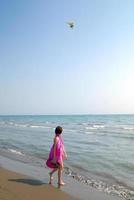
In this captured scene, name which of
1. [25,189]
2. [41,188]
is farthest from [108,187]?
[25,189]

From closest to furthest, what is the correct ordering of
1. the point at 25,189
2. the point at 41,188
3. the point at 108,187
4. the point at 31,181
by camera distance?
the point at 25,189
the point at 41,188
the point at 31,181
the point at 108,187

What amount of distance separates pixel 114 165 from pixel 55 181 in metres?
4.45

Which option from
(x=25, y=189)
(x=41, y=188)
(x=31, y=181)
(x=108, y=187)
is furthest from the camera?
(x=108, y=187)

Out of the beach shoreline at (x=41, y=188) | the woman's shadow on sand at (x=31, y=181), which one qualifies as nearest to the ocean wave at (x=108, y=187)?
the beach shoreline at (x=41, y=188)

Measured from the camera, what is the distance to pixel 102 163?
13328 mm

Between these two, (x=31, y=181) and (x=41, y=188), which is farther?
(x=31, y=181)

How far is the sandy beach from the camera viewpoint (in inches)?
278

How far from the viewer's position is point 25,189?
771 centimetres

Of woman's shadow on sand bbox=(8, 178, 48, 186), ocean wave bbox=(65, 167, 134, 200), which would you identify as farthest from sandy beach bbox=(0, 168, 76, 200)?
ocean wave bbox=(65, 167, 134, 200)

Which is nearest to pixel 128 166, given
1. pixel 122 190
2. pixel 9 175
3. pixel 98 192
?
pixel 122 190

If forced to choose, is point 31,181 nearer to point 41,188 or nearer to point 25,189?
point 41,188

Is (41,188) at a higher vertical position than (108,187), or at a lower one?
higher

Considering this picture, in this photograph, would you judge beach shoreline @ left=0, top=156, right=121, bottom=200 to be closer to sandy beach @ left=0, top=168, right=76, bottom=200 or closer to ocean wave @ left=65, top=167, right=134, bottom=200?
sandy beach @ left=0, top=168, right=76, bottom=200

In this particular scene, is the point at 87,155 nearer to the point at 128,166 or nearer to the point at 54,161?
the point at 128,166
